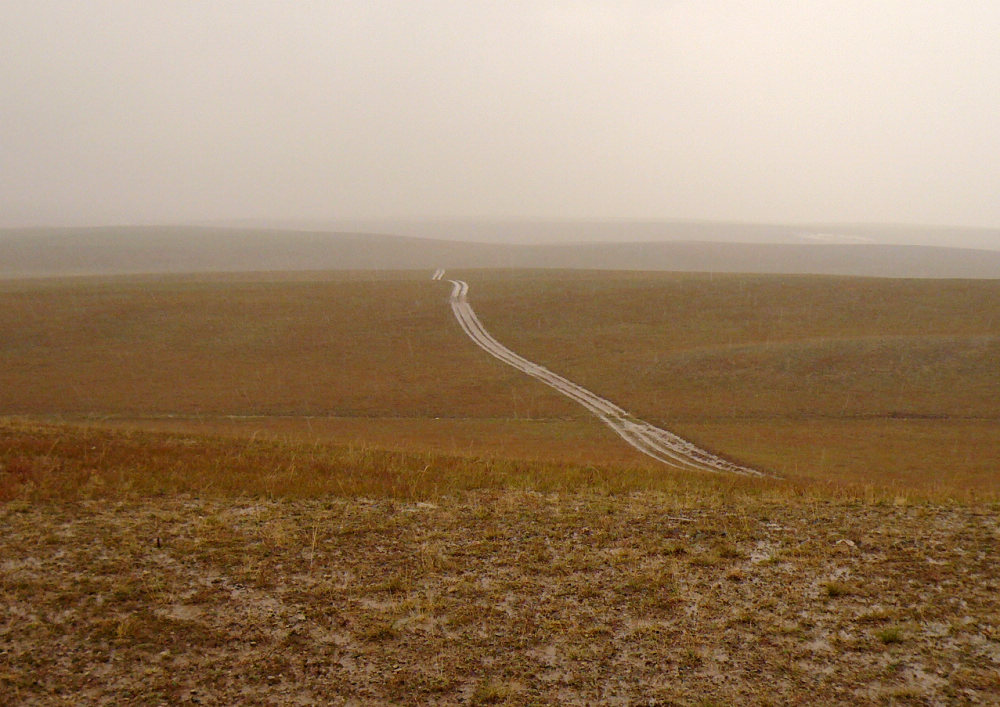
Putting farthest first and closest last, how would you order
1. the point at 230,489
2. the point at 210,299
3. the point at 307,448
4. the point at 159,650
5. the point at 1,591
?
1. the point at 210,299
2. the point at 307,448
3. the point at 230,489
4. the point at 1,591
5. the point at 159,650

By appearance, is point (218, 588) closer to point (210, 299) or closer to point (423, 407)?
point (423, 407)

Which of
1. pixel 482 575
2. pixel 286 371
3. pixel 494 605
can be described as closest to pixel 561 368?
pixel 286 371

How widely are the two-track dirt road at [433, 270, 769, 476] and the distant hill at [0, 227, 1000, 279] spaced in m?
100

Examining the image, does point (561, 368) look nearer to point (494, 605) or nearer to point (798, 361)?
point (798, 361)

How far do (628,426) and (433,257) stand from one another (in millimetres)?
140468

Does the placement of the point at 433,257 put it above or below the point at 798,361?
above

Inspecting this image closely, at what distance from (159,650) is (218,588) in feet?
4.77

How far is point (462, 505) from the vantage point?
12.8 m

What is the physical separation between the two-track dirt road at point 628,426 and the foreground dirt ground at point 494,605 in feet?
44.1

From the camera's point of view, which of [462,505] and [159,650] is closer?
[159,650]

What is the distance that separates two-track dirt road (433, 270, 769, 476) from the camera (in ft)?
87.2

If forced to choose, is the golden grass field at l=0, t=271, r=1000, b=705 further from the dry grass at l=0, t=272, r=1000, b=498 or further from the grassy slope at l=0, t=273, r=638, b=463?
the grassy slope at l=0, t=273, r=638, b=463

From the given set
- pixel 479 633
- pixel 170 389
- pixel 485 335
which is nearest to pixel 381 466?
pixel 479 633

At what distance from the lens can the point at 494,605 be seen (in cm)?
869
